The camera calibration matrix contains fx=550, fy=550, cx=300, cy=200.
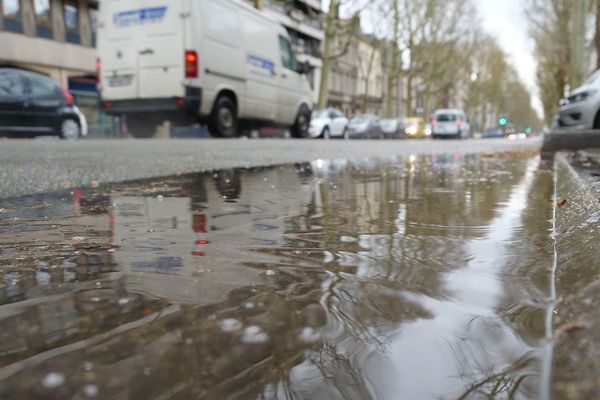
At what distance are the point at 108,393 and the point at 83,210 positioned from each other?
2.29m

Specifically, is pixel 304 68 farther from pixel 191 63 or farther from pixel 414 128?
pixel 414 128

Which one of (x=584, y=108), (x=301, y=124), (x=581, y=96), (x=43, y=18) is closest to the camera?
(x=584, y=108)

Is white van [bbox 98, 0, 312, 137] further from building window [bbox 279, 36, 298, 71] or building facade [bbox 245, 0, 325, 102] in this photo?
building facade [bbox 245, 0, 325, 102]

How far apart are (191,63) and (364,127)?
60.6 feet

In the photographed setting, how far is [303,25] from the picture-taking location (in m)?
44.5

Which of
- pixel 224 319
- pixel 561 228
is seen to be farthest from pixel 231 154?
pixel 224 319

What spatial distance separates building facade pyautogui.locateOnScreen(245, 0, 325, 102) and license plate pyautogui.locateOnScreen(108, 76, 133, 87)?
28.4m

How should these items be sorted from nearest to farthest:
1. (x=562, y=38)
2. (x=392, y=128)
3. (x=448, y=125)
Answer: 1. (x=562, y=38)
2. (x=392, y=128)
3. (x=448, y=125)

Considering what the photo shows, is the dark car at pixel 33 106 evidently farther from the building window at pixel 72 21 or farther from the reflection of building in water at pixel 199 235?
the building window at pixel 72 21

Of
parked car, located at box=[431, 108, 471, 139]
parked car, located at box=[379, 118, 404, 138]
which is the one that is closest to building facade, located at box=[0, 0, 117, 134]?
parked car, located at box=[379, 118, 404, 138]

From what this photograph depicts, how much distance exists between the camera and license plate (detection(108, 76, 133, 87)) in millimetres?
11039

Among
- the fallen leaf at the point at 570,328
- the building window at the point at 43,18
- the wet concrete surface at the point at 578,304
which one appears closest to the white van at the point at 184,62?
the wet concrete surface at the point at 578,304

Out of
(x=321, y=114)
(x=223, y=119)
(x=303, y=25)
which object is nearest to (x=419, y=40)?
(x=303, y=25)

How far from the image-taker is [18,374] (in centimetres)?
106
